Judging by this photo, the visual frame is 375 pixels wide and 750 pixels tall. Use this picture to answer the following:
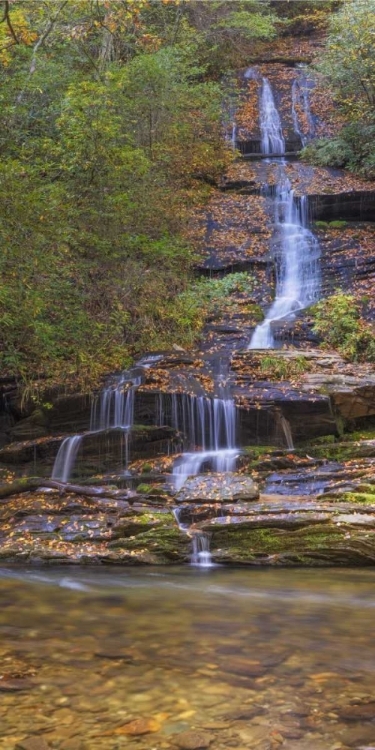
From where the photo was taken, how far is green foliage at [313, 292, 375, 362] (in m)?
13.9

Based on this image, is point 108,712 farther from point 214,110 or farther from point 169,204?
point 214,110

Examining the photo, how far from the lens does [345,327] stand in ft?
47.4

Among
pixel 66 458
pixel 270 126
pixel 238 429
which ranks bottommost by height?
pixel 66 458

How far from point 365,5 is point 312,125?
4.63 m

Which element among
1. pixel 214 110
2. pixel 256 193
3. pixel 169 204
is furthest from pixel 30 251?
pixel 214 110

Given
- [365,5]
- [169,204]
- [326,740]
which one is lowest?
[326,740]

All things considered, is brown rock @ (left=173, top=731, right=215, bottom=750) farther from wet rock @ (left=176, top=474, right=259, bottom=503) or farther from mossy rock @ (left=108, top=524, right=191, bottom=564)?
wet rock @ (left=176, top=474, right=259, bottom=503)

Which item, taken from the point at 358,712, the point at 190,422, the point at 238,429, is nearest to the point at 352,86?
the point at 238,429

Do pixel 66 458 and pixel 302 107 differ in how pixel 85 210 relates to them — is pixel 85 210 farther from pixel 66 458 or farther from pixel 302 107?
pixel 302 107

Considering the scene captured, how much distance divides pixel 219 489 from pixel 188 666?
514 centimetres

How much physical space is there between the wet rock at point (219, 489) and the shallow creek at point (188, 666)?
2.13 metres

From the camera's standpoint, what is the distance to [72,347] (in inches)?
491

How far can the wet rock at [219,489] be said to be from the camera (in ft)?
29.3

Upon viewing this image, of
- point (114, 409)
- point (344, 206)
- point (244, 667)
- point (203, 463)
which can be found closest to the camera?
point (244, 667)
